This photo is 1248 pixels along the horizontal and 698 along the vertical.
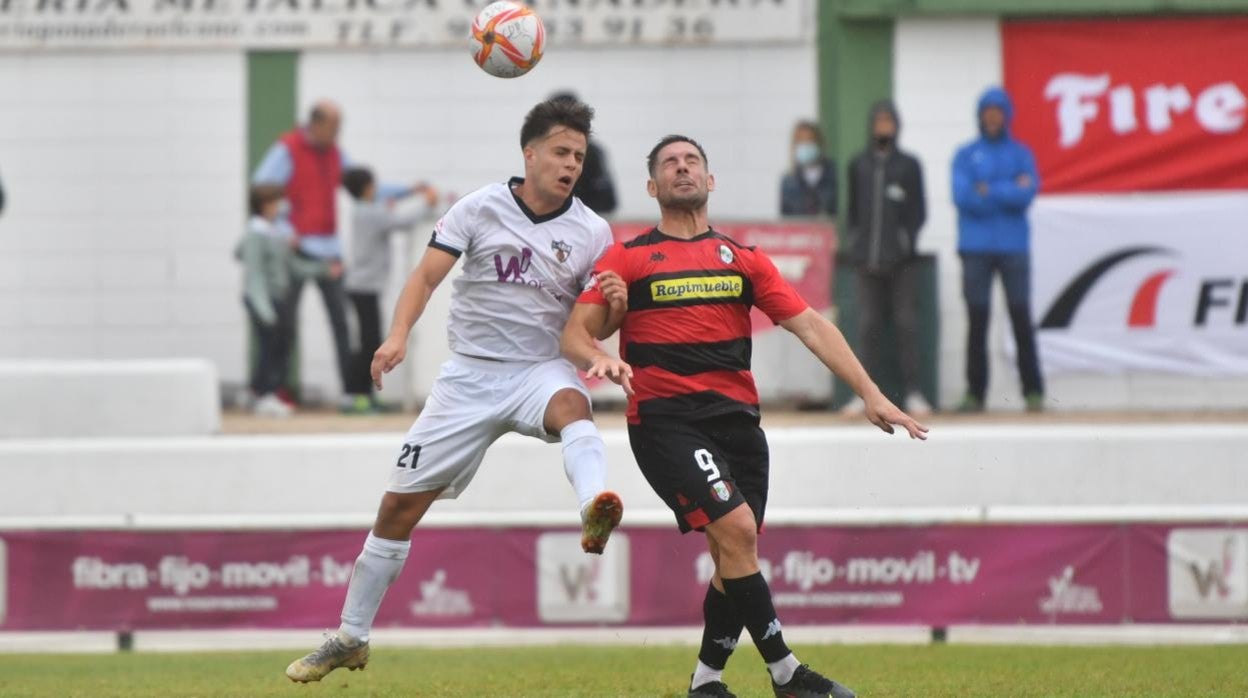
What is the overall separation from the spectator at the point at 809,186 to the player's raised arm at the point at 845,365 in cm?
802

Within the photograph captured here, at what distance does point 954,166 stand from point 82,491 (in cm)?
642

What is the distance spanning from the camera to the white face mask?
16172 millimetres

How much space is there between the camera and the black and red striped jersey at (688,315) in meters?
7.97

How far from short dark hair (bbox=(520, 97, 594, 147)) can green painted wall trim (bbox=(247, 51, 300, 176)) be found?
10.1 metres

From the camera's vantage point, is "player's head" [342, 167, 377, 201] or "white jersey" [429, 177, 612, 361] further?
"player's head" [342, 167, 377, 201]

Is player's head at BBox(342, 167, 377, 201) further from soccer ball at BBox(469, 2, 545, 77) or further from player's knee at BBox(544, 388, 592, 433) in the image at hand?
player's knee at BBox(544, 388, 592, 433)

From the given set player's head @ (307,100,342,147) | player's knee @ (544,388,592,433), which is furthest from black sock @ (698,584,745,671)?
player's head @ (307,100,342,147)

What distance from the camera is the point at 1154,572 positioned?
12.1m

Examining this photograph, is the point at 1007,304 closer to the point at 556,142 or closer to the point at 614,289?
the point at 556,142

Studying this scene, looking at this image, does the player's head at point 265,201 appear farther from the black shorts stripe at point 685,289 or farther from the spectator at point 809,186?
the black shorts stripe at point 685,289

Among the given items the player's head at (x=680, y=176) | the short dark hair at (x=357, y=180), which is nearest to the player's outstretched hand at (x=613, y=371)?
the player's head at (x=680, y=176)

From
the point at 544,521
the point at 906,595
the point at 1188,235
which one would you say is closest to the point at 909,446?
the point at 906,595

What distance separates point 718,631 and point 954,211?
866cm

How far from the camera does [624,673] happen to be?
9930 mm
